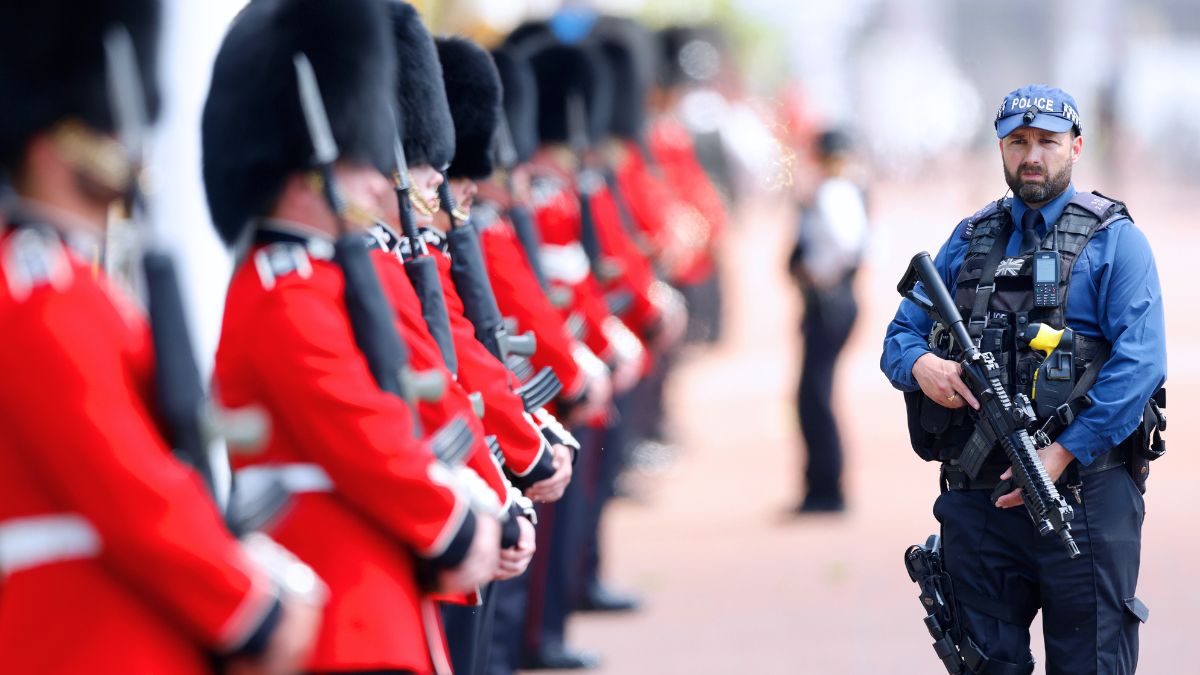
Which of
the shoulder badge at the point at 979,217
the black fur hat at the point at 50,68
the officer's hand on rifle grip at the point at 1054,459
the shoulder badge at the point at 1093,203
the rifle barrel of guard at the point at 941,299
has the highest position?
the black fur hat at the point at 50,68

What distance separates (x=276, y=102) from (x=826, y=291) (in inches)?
245

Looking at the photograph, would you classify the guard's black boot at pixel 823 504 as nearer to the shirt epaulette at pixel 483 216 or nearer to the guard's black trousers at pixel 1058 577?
the shirt epaulette at pixel 483 216

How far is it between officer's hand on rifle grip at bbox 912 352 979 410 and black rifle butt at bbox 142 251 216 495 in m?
2.21

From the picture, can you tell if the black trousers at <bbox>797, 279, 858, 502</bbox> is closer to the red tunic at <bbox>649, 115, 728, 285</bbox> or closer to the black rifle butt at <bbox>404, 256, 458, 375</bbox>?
the red tunic at <bbox>649, 115, 728, 285</bbox>

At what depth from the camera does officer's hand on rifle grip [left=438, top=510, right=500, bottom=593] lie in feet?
11.0

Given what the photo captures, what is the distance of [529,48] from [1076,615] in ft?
14.6

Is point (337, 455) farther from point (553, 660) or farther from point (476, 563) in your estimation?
point (553, 660)

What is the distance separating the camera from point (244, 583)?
2.73 m

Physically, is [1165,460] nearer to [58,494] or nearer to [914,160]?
[58,494]

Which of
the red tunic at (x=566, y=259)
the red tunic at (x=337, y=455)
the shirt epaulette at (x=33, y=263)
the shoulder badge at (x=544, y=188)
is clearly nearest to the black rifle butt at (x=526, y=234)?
the red tunic at (x=566, y=259)

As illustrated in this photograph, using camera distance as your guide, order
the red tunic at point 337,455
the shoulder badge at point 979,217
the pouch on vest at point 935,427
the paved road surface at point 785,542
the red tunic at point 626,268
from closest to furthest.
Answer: the red tunic at point 337,455, the pouch on vest at point 935,427, the shoulder badge at point 979,217, the paved road surface at point 785,542, the red tunic at point 626,268

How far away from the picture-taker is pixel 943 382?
4.60 meters

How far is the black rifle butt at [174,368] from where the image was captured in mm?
2779

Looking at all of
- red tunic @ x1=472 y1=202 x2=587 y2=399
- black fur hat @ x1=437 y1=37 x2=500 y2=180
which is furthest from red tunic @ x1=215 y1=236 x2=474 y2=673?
red tunic @ x1=472 y1=202 x2=587 y2=399
